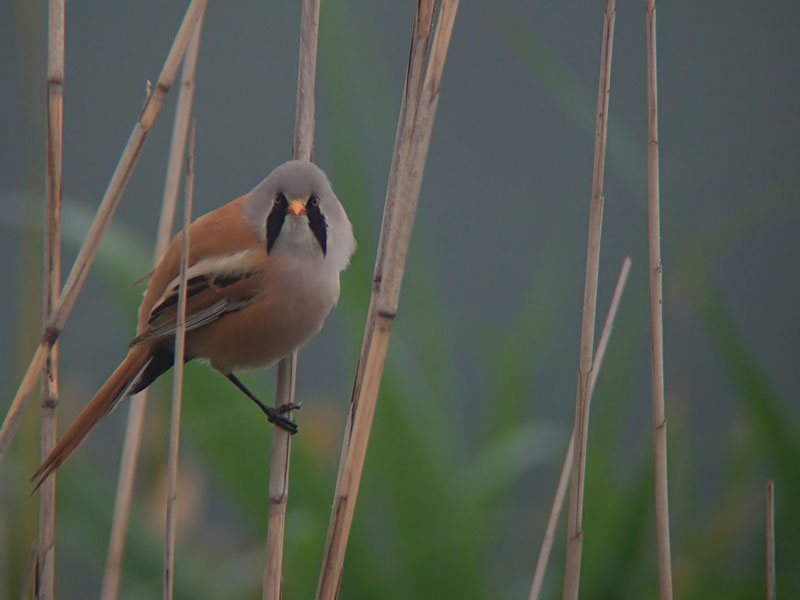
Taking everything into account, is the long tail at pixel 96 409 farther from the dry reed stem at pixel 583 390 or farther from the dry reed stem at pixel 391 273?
the dry reed stem at pixel 583 390

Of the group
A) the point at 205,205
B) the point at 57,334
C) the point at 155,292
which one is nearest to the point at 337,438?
the point at 155,292

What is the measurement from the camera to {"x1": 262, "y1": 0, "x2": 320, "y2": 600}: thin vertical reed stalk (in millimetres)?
1569

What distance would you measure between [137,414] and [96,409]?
8cm

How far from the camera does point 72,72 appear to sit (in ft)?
16.8

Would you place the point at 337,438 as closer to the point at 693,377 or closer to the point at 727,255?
the point at 693,377

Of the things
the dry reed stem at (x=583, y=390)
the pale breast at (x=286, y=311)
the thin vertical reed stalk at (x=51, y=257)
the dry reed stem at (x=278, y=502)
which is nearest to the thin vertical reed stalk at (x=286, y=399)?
the dry reed stem at (x=278, y=502)

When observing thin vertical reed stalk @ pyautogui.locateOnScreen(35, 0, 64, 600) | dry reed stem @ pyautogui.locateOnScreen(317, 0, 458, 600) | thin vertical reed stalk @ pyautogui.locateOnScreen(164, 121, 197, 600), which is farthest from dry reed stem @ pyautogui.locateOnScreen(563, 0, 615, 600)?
thin vertical reed stalk @ pyautogui.locateOnScreen(35, 0, 64, 600)

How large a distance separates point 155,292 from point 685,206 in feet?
12.9

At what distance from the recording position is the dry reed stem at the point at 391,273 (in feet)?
4.63

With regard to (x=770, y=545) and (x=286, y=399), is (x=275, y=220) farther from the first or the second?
(x=770, y=545)

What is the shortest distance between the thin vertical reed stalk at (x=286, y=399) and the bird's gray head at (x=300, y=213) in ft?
0.16

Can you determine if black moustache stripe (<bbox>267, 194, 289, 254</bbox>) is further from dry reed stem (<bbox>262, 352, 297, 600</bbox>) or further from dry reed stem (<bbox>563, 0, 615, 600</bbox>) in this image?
dry reed stem (<bbox>563, 0, 615, 600</bbox>)

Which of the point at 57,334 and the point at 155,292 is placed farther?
the point at 155,292

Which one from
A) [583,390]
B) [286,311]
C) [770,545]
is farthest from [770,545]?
[286,311]
